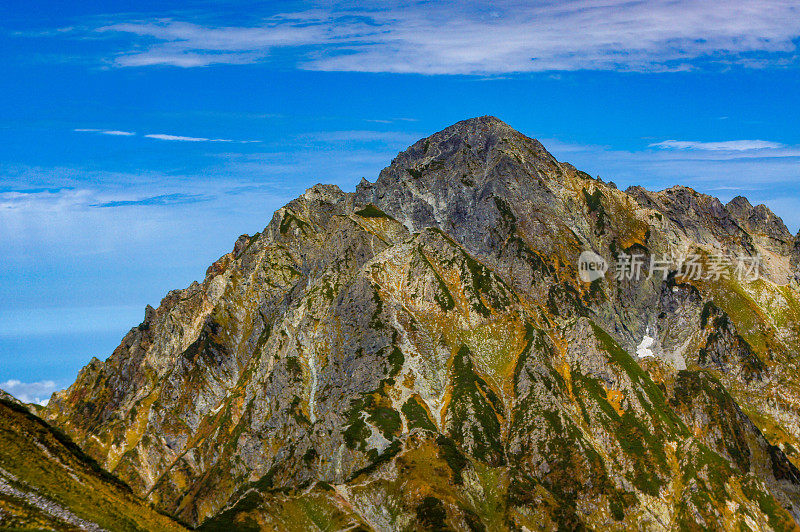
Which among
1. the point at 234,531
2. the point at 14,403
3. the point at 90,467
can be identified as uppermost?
the point at 14,403

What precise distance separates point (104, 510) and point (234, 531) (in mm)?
80641

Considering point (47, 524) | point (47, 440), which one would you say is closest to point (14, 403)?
point (47, 440)

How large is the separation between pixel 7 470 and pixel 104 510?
1669cm

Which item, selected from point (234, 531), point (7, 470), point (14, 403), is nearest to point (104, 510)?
point (7, 470)

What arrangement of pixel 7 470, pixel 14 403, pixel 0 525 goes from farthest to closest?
1. pixel 14 403
2. pixel 7 470
3. pixel 0 525

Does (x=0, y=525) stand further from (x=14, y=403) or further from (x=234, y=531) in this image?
(x=234, y=531)

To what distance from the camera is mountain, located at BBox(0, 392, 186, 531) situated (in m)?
109

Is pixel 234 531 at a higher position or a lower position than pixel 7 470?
lower

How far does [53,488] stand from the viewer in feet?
391

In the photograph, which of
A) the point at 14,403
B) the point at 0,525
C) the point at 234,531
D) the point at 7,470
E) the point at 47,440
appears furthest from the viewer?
the point at 234,531

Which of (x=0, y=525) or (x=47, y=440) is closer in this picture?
(x=0, y=525)

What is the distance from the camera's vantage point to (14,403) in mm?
142000

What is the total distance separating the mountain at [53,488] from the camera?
109m

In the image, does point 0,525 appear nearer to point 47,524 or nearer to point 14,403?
point 47,524
